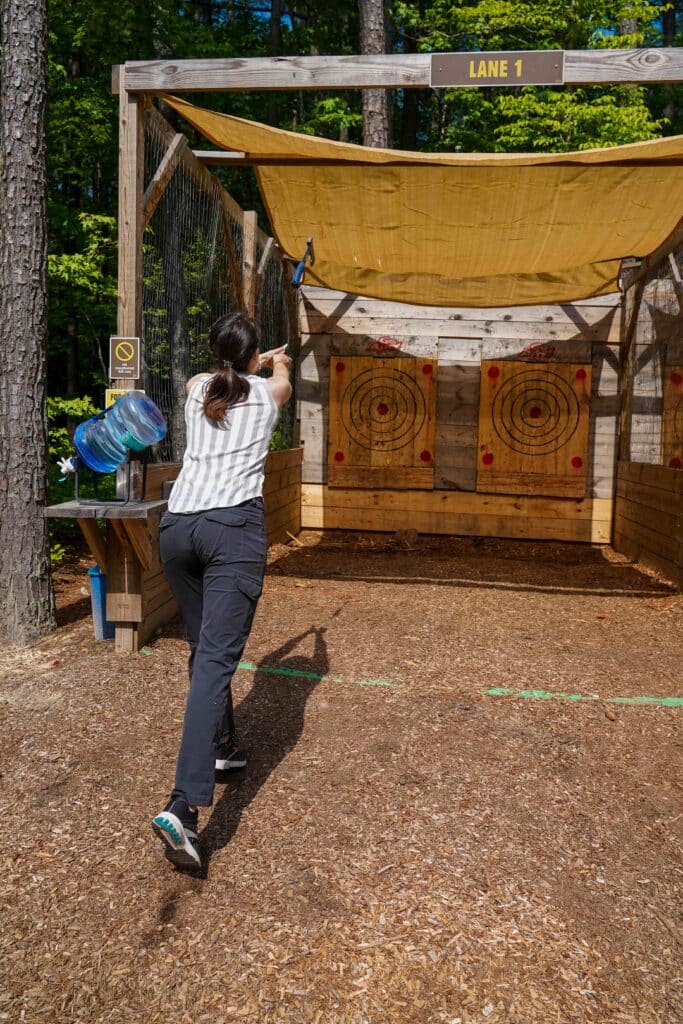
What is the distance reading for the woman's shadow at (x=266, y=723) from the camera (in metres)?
2.76

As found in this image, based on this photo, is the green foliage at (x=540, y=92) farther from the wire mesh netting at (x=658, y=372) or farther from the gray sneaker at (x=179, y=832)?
the gray sneaker at (x=179, y=832)

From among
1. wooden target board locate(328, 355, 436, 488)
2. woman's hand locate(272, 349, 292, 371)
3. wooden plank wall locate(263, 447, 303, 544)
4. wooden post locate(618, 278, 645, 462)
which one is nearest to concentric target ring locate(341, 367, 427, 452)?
wooden target board locate(328, 355, 436, 488)

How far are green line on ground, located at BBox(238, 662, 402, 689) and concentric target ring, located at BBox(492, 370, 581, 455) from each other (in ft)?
17.2

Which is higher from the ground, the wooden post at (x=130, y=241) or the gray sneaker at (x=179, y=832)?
the wooden post at (x=130, y=241)

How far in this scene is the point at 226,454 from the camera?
8.43ft

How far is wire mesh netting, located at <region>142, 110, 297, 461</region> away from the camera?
14.9 feet

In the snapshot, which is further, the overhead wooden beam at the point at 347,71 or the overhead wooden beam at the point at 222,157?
the overhead wooden beam at the point at 222,157

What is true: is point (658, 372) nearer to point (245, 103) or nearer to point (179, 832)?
point (179, 832)

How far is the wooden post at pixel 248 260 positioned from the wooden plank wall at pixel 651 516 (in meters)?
3.59

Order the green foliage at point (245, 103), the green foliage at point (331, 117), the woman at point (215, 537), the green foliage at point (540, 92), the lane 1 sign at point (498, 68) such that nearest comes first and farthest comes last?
the woman at point (215, 537), the lane 1 sign at point (498, 68), the green foliage at point (245, 103), the green foliage at point (540, 92), the green foliage at point (331, 117)

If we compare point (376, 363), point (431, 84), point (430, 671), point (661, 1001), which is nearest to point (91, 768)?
point (430, 671)

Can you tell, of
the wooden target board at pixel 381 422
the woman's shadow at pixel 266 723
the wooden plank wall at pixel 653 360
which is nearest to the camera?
the woman's shadow at pixel 266 723

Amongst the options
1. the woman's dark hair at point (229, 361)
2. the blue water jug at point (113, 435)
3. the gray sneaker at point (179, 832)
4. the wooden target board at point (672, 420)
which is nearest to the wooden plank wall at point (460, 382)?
the wooden target board at point (672, 420)

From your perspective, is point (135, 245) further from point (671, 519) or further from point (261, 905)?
point (671, 519)
